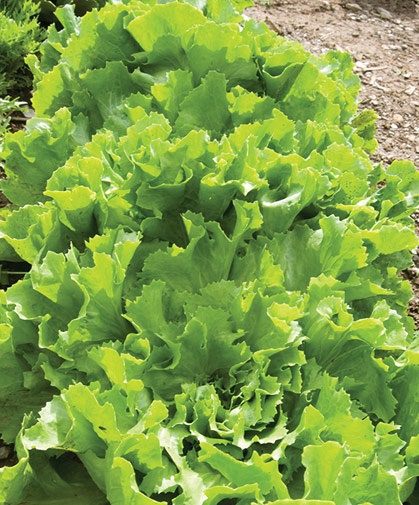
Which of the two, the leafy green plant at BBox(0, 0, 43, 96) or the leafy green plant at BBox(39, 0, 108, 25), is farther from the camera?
the leafy green plant at BBox(39, 0, 108, 25)

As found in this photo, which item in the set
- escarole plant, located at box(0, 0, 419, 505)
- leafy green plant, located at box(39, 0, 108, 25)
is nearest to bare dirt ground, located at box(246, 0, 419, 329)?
leafy green plant, located at box(39, 0, 108, 25)

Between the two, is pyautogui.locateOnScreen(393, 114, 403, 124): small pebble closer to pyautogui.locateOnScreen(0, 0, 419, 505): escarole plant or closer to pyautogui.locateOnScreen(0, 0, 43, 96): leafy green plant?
pyautogui.locateOnScreen(0, 0, 419, 505): escarole plant

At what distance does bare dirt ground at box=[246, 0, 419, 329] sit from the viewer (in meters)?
5.42

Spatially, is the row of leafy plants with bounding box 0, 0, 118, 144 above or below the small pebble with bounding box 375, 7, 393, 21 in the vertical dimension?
below

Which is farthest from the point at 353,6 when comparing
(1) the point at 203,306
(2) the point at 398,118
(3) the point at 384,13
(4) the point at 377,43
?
(1) the point at 203,306

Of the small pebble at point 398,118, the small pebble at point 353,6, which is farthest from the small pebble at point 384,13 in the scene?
the small pebble at point 398,118

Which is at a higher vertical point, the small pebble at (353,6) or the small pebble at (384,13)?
the small pebble at (384,13)

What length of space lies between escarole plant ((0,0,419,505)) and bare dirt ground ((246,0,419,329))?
2418 millimetres

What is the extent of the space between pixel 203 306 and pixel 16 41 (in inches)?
127

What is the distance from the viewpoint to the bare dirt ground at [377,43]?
5422 mm

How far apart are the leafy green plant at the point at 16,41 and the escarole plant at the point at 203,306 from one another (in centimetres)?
170

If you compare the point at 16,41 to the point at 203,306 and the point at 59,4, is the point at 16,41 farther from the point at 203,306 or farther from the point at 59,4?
the point at 203,306

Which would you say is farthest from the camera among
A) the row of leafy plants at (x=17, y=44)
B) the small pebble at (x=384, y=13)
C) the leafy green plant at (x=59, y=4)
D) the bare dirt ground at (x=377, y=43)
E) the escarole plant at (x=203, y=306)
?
the small pebble at (x=384, y=13)

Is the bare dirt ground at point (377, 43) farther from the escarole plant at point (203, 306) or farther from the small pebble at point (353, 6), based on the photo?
the escarole plant at point (203, 306)
